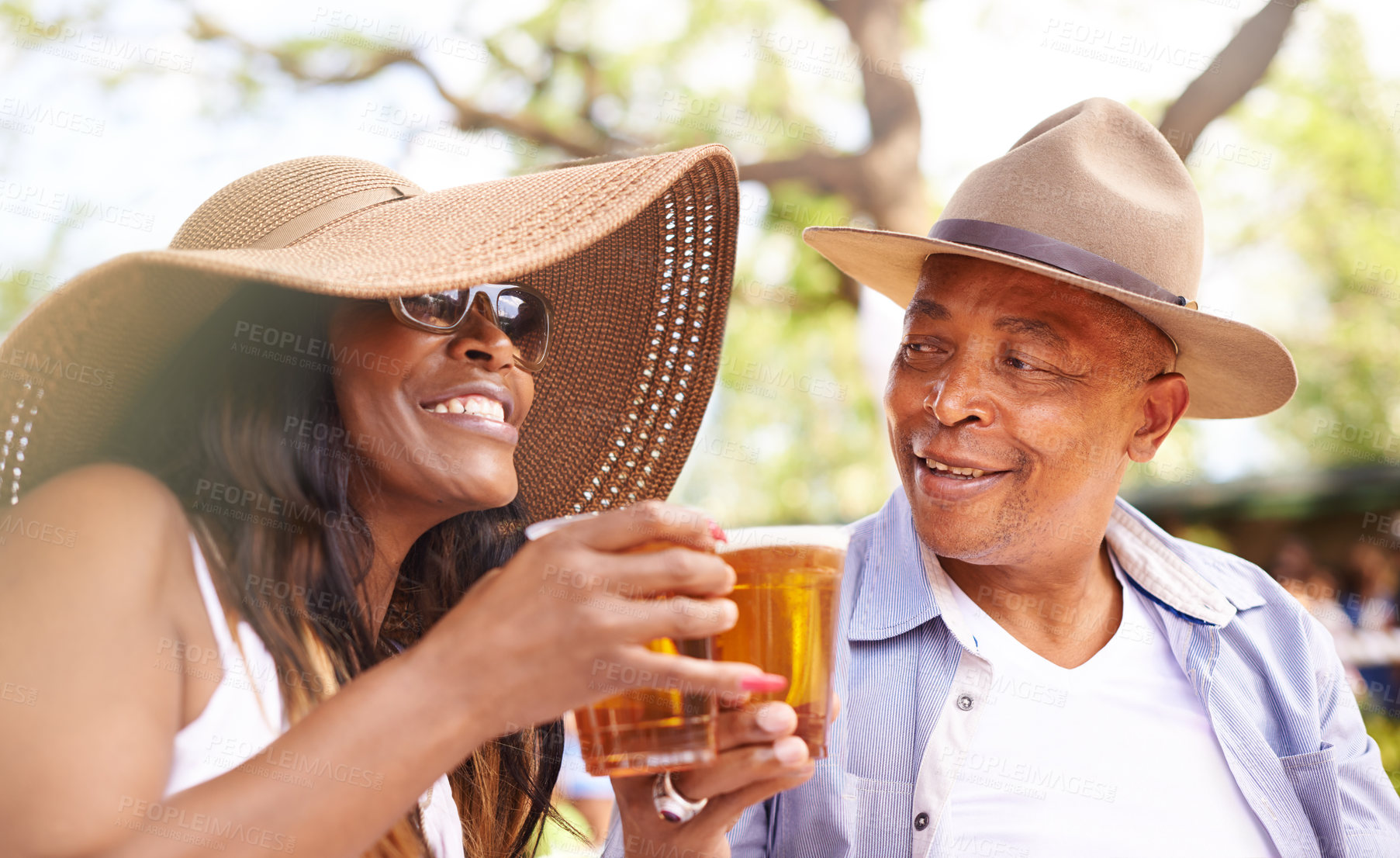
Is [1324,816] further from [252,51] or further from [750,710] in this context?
[252,51]

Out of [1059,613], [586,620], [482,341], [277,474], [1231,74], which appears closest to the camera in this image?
[586,620]

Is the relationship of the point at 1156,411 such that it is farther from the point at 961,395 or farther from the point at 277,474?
the point at 277,474

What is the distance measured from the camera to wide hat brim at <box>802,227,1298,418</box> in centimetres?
250

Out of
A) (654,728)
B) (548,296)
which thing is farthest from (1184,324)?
(654,728)

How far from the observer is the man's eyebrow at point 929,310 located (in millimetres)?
2590

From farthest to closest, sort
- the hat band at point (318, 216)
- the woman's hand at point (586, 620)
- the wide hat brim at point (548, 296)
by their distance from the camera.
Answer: the hat band at point (318, 216)
the wide hat brim at point (548, 296)
the woman's hand at point (586, 620)

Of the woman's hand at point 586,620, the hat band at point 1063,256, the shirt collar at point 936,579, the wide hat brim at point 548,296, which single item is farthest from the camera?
the shirt collar at point 936,579

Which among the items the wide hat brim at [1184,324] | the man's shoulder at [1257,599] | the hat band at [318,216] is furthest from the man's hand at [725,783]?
the man's shoulder at [1257,599]

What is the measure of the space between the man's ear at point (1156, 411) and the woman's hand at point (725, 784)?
1586mm

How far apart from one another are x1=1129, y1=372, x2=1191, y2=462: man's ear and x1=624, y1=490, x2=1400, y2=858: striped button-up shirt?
0.32 metres

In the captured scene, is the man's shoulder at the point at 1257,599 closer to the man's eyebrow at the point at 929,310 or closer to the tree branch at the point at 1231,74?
the man's eyebrow at the point at 929,310

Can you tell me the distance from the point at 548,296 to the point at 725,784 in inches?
51.0

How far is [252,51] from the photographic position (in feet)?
34.8

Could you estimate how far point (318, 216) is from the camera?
194 cm
